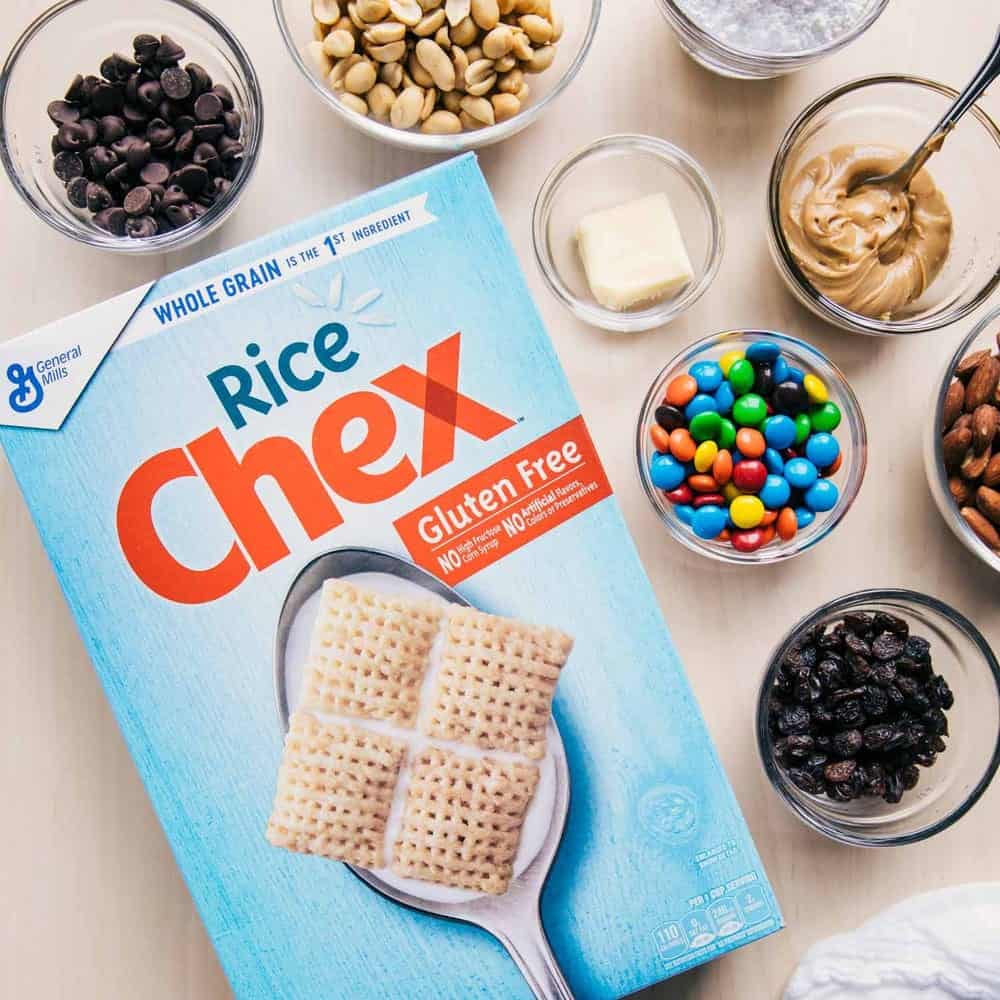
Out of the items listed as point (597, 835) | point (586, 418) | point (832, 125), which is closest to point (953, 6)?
point (832, 125)

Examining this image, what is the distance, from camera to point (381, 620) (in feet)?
3.04

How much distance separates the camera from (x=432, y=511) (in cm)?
93

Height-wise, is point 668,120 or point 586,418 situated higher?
point 668,120

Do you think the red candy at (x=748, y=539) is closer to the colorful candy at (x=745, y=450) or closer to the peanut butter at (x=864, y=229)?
the colorful candy at (x=745, y=450)

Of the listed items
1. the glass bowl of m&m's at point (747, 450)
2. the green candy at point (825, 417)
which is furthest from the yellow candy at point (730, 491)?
the green candy at point (825, 417)

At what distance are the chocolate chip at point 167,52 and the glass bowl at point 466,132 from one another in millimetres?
104

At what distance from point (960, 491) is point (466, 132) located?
2.03ft

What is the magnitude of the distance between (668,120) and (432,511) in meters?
0.52

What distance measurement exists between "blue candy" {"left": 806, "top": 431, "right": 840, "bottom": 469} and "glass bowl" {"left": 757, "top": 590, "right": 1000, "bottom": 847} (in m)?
0.14

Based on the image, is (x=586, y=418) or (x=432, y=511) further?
(x=586, y=418)

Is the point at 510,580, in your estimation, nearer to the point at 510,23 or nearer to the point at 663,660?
the point at 663,660

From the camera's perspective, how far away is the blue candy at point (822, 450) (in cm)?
104

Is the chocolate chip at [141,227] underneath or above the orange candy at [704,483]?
above

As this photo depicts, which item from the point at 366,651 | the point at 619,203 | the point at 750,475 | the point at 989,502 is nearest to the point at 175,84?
the point at 619,203
